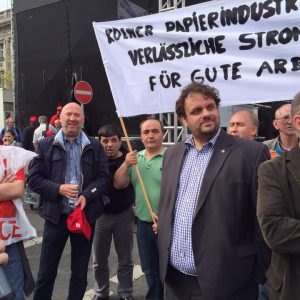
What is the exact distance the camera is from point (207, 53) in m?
3.25

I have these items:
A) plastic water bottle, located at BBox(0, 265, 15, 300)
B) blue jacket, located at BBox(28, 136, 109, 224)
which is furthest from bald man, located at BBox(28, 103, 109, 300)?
plastic water bottle, located at BBox(0, 265, 15, 300)

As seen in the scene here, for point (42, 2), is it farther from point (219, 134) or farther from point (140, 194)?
point (219, 134)

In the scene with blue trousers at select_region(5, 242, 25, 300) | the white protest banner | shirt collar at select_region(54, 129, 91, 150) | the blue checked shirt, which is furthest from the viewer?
shirt collar at select_region(54, 129, 91, 150)

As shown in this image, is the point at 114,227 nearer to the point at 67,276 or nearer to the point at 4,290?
the point at 67,276

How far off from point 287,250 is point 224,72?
5.86ft

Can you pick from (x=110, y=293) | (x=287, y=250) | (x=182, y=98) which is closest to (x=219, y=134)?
(x=182, y=98)

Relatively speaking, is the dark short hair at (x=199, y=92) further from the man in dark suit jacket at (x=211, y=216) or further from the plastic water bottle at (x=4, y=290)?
the plastic water bottle at (x=4, y=290)

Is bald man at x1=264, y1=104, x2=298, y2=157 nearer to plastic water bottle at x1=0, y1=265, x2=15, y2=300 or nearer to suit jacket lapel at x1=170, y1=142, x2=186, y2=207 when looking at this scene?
suit jacket lapel at x1=170, y1=142, x2=186, y2=207

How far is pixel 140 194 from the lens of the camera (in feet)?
11.1

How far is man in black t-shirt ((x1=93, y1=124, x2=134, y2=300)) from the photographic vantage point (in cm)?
363

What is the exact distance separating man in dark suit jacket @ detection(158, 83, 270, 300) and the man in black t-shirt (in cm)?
143

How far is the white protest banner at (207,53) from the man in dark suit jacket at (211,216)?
95 centimetres

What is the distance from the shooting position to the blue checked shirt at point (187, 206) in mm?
2107

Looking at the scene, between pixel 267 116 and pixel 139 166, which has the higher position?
pixel 267 116
